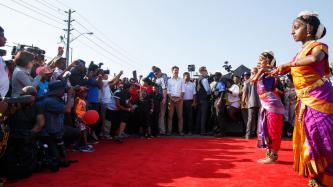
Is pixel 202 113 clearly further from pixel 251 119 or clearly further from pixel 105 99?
pixel 105 99

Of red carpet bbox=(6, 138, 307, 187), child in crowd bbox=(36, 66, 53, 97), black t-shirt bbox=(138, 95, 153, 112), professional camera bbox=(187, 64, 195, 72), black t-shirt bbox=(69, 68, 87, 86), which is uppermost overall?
professional camera bbox=(187, 64, 195, 72)

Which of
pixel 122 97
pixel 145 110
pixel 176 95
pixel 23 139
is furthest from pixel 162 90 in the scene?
pixel 23 139

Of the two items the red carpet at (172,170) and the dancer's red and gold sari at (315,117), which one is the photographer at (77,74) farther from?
Result: the dancer's red and gold sari at (315,117)

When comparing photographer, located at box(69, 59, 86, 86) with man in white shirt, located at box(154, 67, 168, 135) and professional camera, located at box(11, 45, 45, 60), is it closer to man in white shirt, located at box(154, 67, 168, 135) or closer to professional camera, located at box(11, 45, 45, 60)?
professional camera, located at box(11, 45, 45, 60)

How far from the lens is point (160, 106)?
33.0ft

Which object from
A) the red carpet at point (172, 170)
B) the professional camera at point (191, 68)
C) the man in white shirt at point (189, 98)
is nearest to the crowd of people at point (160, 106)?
the man in white shirt at point (189, 98)

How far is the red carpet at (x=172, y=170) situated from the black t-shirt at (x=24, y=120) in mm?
604

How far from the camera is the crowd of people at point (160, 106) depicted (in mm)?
3520

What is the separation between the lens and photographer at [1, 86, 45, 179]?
4215mm

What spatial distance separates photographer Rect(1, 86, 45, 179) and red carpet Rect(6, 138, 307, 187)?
0.16 meters

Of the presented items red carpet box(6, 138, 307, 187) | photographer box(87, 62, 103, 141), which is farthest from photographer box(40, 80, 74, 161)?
photographer box(87, 62, 103, 141)

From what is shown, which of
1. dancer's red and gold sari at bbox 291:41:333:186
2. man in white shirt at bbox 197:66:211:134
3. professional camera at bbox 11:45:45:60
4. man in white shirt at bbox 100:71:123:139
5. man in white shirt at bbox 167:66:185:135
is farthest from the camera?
man in white shirt at bbox 197:66:211:134

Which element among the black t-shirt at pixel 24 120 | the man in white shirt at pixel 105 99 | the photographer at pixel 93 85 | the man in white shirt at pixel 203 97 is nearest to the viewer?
the black t-shirt at pixel 24 120

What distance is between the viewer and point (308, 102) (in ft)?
11.6
